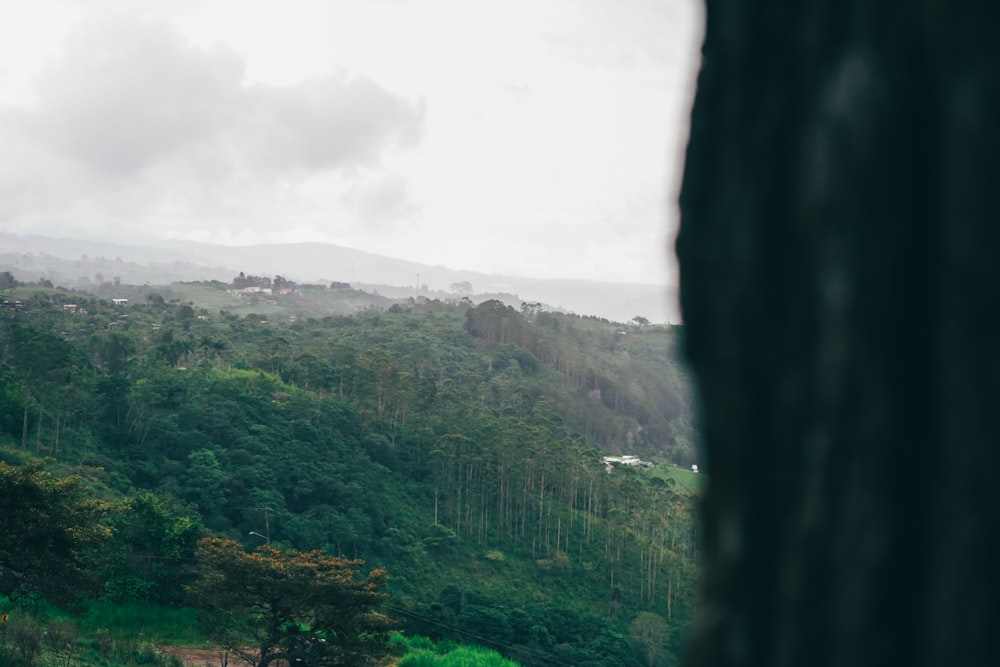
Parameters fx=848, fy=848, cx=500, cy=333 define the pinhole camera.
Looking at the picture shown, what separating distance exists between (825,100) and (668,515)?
108ft

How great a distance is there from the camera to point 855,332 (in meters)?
0.87

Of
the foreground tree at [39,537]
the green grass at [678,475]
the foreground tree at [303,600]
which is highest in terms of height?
the foreground tree at [39,537]

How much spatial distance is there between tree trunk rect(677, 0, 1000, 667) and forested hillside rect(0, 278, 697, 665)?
48.8 ft

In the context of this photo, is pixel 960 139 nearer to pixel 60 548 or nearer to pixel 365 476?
pixel 60 548

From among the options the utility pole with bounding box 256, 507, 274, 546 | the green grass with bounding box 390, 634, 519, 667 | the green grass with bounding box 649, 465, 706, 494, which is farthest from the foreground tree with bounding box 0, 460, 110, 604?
the green grass with bounding box 649, 465, 706, 494

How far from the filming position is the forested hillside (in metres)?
22.3

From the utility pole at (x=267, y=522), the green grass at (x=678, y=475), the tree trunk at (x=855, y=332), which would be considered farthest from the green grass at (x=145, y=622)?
the green grass at (x=678, y=475)

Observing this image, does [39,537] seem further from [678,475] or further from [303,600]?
[678,475]

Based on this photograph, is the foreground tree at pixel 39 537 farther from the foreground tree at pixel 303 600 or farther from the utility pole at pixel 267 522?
the utility pole at pixel 267 522

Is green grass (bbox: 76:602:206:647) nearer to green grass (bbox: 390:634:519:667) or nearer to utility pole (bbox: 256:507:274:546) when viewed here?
green grass (bbox: 390:634:519:667)

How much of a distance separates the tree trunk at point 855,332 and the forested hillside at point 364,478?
1487 centimetres

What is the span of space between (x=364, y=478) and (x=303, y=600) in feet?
46.0

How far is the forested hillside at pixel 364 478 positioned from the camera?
22344 mm

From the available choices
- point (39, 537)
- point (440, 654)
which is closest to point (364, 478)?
point (440, 654)
